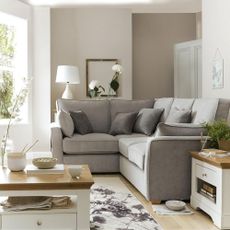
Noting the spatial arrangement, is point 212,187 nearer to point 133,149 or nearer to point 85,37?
point 133,149

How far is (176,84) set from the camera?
8445mm

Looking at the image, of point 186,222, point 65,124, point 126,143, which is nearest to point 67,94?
point 65,124

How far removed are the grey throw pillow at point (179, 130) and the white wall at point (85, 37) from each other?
13.4ft

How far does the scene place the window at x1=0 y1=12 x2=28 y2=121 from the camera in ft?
23.8

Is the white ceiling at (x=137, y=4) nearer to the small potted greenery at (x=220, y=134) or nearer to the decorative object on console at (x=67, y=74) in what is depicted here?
the decorative object on console at (x=67, y=74)

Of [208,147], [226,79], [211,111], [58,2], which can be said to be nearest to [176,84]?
[58,2]

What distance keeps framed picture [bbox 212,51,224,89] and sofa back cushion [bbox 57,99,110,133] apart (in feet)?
5.34

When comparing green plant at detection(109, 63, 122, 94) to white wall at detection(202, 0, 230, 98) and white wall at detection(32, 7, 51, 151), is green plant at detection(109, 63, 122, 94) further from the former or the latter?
white wall at detection(202, 0, 230, 98)

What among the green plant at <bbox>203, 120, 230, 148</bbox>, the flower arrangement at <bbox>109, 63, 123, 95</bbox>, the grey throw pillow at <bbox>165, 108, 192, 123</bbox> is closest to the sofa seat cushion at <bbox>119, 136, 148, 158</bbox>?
the grey throw pillow at <bbox>165, 108, 192, 123</bbox>

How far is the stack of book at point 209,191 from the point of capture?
12.0 feet

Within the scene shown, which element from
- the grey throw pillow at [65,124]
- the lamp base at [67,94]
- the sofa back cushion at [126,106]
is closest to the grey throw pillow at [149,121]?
the sofa back cushion at [126,106]

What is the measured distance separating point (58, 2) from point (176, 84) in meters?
2.64

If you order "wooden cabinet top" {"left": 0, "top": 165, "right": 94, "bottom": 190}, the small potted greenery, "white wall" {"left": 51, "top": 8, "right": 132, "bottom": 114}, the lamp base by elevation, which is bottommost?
"wooden cabinet top" {"left": 0, "top": 165, "right": 94, "bottom": 190}

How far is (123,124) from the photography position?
20.3 feet
